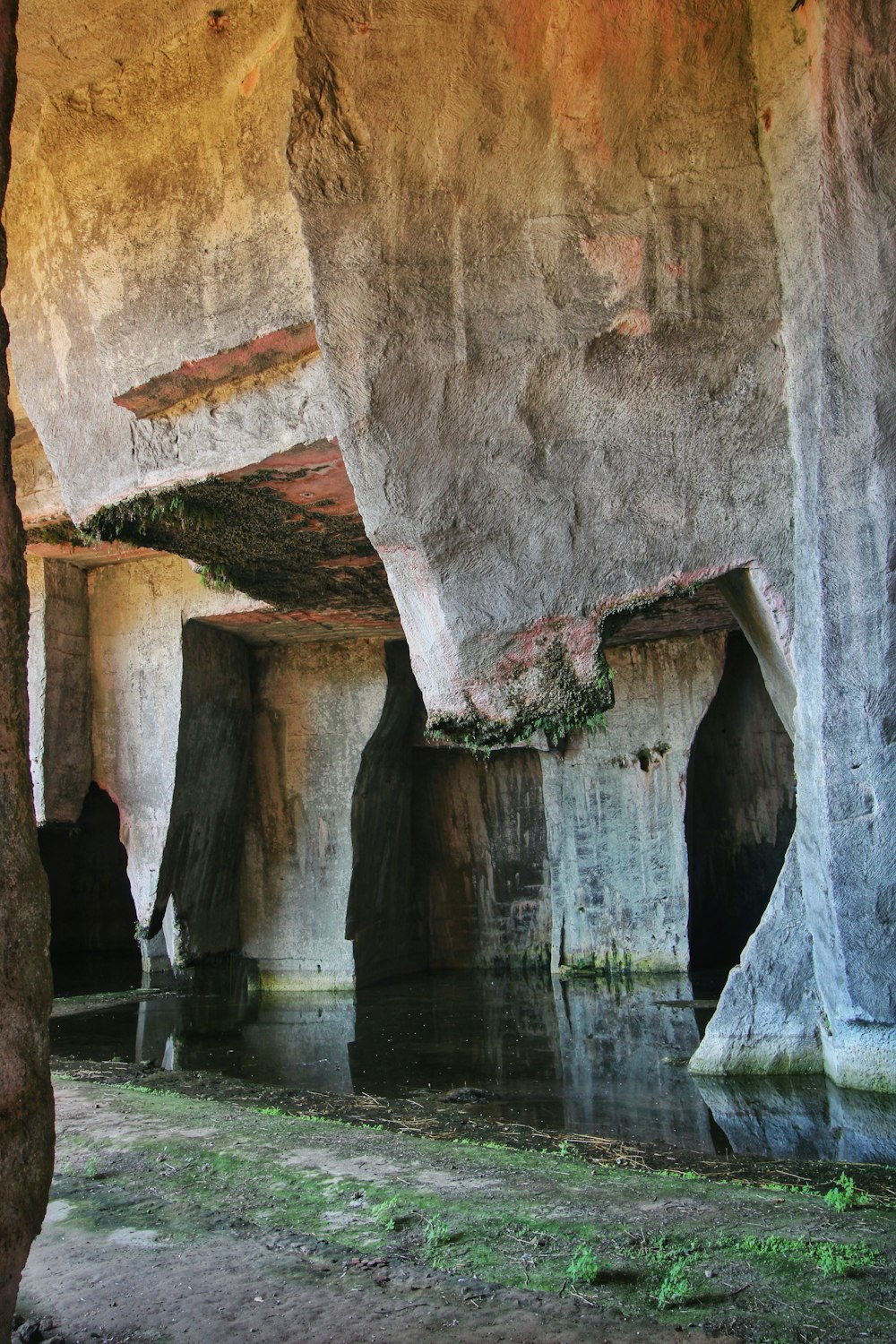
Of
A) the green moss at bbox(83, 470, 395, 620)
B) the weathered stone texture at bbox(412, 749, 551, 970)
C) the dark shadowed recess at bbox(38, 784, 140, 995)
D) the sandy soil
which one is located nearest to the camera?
the sandy soil

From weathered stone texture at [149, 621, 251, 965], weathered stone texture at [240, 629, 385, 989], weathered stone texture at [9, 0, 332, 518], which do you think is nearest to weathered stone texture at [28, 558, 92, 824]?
weathered stone texture at [149, 621, 251, 965]

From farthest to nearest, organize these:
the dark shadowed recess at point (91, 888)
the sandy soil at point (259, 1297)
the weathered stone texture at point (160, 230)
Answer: the dark shadowed recess at point (91, 888) < the weathered stone texture at point (160, 230) < the sandy soil at point (259, 1297)

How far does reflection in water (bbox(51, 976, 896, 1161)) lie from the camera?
538 cm

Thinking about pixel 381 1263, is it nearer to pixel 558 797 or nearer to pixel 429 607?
pixel 429 607

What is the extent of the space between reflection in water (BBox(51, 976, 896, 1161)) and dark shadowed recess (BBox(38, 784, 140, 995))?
5.84 m

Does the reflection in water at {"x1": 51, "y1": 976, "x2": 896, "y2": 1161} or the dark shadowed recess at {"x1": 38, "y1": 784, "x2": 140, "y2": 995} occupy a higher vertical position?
the dark shadowed recess at {"x1": 38, "y1": 784, "x2": 140, "y2": 995}

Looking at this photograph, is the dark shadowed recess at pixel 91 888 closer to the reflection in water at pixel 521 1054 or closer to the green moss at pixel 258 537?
the reflection in water at pixel 521 1054

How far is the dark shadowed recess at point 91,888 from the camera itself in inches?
634

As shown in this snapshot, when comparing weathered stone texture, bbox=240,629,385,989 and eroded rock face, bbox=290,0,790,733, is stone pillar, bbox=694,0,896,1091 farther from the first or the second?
weathered stone texture, bbox=240,629,385,989

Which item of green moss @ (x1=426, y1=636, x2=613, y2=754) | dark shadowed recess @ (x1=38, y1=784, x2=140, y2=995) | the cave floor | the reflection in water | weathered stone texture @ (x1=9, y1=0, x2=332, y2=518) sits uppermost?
weathered stone texture @ (x1=9, y1=0, x2=332, y2=518)

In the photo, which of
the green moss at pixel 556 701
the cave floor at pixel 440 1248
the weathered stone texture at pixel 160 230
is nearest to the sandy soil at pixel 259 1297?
the cave floor at pixel 440 1248

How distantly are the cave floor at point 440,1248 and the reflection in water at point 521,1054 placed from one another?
0.81 meters

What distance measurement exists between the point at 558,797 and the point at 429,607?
20.6 feet

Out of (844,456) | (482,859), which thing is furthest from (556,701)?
(482,859)
